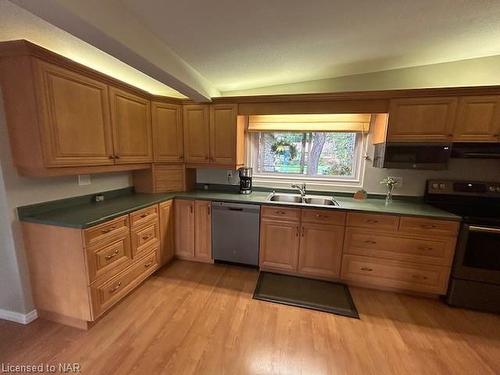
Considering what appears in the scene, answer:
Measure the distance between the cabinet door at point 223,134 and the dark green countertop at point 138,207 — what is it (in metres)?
0.50

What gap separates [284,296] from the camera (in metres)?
2.31

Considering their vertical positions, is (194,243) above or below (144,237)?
below

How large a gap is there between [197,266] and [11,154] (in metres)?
2.08

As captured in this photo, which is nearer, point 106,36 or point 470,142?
point 106,36

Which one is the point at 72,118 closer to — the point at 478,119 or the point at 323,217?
the point at 323,217

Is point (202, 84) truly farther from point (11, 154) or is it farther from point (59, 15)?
point (11, 154)

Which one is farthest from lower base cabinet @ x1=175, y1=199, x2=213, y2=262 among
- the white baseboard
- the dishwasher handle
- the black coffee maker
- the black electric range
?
the black electric range

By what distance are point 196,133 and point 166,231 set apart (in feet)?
4.34

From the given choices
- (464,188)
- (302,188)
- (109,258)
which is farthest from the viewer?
(302,188)

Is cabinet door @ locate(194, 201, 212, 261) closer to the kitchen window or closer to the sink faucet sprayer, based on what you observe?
the kitchen window

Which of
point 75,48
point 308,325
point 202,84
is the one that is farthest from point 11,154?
point 308,325

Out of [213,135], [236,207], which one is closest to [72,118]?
[213,135]

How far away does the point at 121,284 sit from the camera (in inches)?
82.4

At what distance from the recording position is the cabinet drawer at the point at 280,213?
253 cm
